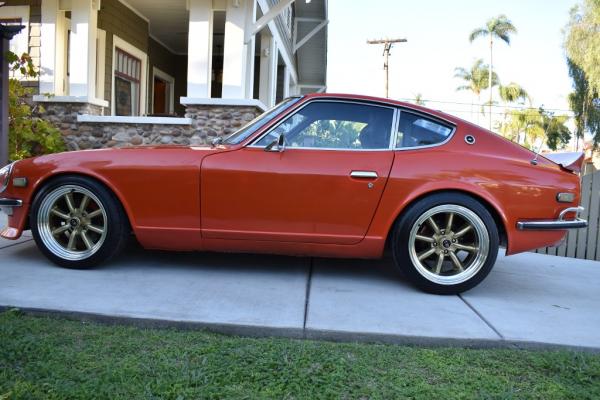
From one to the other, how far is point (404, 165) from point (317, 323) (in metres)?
1.34

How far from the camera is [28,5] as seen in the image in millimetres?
9133

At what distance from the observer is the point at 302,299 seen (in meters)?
3.16

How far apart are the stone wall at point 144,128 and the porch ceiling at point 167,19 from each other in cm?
347

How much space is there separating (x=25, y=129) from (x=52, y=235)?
18.0 ft

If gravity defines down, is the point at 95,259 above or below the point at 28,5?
below

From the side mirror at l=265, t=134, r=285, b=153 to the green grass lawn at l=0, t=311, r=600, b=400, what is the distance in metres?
1.43

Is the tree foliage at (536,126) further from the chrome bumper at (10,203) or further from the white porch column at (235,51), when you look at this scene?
the chrome bumper at (10,203)

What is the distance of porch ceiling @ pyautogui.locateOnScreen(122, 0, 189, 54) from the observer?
10984 mm

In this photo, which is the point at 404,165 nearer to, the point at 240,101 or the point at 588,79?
the point at 240,101

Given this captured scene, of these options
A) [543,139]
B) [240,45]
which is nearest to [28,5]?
[240,45]

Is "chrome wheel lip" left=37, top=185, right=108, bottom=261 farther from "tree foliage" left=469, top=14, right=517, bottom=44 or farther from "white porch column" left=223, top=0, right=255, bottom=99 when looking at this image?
"tree foliage" left=469, top=14, right=517, bottom=44

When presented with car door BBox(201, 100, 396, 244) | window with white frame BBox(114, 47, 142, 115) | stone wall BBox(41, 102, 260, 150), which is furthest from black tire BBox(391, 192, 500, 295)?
window with white frame BBox(114, 47, 142, 115)

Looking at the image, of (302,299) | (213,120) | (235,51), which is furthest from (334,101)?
(235,51)

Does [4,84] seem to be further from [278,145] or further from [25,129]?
[278,145]
